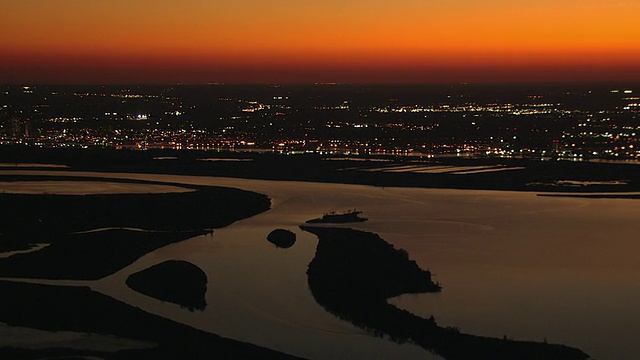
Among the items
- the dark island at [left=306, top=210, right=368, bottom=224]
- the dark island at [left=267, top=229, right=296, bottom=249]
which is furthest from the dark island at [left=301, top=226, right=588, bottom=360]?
the dark island at [left=306, top=210, right=368, bottom=224]

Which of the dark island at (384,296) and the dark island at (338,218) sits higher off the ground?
the dark island at (384,296)

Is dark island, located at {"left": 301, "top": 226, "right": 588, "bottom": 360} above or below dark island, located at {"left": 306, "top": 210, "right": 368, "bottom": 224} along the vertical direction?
above

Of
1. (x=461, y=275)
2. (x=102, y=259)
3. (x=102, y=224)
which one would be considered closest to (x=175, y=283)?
(x=102, y=259)

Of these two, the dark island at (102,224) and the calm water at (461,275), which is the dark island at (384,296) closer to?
the calm water at (461,275)

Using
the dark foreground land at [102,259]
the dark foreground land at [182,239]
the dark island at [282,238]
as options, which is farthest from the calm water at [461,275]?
the dark foreground land at [102,259]

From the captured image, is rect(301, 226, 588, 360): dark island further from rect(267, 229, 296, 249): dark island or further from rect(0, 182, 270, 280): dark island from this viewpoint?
rect(0, 182, 270, 280): dark island

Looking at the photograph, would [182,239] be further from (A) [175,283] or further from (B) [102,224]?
(A) [175,283]
